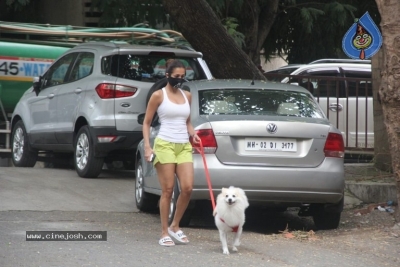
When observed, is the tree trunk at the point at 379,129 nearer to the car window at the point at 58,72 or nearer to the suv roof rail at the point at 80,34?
the car window at the point at 58,72

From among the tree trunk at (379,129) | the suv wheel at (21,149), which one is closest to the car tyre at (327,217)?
the tree trunk at (379,129)

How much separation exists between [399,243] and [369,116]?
640cm

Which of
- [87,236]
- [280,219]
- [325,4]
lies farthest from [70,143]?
[325,4]

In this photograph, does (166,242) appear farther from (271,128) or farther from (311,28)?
(311,28)

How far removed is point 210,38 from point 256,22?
319 inches

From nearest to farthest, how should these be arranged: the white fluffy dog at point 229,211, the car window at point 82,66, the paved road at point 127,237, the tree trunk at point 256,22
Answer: the paved road at point 127,237
the white fluffy dog at point 229,211
the car window at point 82,66
the tree trunk at point 256,22

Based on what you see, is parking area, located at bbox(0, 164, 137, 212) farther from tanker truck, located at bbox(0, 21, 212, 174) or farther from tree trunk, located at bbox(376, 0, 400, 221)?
tree trunk, located at bbox(376, 0, 400, 221)

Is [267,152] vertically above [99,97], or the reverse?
[99,97]

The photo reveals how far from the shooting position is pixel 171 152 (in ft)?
27.7

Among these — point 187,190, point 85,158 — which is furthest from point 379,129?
point 187,190

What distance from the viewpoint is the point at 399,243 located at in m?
8.98

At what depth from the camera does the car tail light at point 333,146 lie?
9.46 metres

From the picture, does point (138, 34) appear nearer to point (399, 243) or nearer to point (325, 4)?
point (325, 4)

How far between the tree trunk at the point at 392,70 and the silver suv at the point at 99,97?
3.73 metres
